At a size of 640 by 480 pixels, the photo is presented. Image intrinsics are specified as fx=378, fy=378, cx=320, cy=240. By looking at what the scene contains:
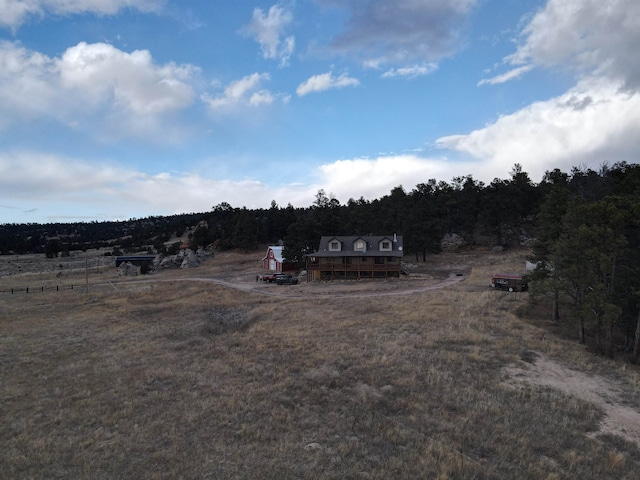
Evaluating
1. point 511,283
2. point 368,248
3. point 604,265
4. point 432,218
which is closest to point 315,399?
point 604,265

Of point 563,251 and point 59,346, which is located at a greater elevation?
point 563,251

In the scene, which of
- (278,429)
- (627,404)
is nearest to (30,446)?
(278,429)

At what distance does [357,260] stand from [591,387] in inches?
1568

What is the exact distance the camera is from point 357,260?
56000 mm

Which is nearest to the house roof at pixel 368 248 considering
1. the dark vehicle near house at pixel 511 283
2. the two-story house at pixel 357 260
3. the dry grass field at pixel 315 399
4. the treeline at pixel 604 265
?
the two-story house at pixel 357 260

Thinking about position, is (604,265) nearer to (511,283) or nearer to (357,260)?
(511,283)

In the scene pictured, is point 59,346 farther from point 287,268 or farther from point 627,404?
point 287,268

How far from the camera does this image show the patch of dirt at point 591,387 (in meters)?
13.1

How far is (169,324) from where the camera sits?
30.0 metres

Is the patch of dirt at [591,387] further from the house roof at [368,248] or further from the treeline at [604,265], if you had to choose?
the house roof at [368,248]

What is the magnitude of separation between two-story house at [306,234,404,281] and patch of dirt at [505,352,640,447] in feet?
112

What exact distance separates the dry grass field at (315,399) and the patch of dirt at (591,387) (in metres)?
0.09

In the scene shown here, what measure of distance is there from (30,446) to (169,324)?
1910 centimetres

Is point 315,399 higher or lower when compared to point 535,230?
lower
